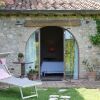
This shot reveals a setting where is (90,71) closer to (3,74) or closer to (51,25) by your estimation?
(51,25)

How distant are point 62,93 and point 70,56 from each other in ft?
13.8

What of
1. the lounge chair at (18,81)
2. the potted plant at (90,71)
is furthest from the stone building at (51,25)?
the lounge chair at (18,81)

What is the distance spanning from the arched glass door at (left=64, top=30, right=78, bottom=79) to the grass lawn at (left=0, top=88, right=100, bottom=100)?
10.1 feet

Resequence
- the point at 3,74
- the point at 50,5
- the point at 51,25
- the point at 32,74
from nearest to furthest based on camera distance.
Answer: the point at 3,74 → the point at 32,74 → the point at 51,25 → the point at 50,5

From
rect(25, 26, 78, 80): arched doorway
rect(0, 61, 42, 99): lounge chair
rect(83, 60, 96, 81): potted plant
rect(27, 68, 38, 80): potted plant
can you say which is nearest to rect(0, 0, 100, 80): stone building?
rect(25, 26, 78, 80): arched doorway

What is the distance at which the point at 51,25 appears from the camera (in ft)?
56.2

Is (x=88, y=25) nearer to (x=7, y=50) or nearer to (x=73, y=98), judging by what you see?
(x=7, y=50)

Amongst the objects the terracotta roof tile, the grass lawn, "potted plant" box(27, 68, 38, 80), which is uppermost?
the terracotta roof tile

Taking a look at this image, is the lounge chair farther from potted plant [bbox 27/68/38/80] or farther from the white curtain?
the white curtain

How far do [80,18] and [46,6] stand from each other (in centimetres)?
164

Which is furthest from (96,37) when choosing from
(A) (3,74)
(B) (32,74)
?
(A) (3,74)

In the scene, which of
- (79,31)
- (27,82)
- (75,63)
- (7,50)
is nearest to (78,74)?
(75,63)

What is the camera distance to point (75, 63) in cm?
1741

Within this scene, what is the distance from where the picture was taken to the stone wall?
56.0ft
